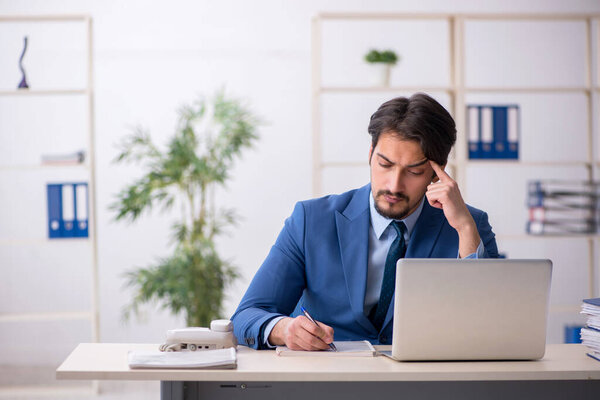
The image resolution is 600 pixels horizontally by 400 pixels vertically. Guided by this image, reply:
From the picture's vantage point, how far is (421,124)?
194cm

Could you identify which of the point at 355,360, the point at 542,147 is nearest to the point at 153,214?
the point at 542,147

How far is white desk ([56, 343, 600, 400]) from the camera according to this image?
4.67 feet

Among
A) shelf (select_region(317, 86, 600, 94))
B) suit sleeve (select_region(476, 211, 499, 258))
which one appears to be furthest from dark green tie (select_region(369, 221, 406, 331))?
shelf (select_region(317, 86, 600, 94))

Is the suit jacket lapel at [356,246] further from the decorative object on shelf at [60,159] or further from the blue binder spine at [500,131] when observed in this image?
the decorative object on shelf at [60,159]

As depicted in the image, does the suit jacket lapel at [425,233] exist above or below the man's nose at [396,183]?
below

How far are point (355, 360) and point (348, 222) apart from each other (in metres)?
0.59

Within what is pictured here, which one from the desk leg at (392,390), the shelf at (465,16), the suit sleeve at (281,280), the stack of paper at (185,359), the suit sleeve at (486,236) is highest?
the shelf at (465,16)

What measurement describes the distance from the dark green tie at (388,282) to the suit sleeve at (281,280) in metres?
0.24

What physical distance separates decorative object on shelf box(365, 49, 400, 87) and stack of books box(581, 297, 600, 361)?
261cm

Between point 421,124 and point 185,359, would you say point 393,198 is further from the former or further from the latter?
point 185,359

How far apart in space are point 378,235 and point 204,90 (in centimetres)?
317

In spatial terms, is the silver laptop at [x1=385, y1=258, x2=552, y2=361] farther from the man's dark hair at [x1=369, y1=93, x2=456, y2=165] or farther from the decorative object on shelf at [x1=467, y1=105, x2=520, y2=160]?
the decorative object on shelf at [x1=467, y1=105, x2=520, y2=160]

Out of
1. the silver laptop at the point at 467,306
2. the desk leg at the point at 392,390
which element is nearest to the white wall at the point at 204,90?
the desk leg at the point at 392,390

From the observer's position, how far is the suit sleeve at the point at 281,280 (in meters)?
1.93
